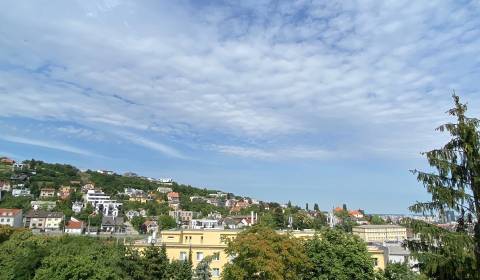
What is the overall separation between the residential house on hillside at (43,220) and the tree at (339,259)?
5215 inches

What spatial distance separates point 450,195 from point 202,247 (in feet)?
142

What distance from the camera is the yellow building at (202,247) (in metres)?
51.3

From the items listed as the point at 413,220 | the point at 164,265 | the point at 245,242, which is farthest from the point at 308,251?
the point at 413,220

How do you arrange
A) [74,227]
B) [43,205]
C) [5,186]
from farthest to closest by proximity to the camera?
[5,186] < [43,205] < [74,227]

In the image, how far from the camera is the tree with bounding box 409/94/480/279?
13312 mm

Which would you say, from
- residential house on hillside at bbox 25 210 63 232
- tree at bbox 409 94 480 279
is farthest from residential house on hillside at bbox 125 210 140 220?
tree at bbox 409 94 480 279

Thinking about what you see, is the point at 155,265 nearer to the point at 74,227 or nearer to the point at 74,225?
the point at 74,227

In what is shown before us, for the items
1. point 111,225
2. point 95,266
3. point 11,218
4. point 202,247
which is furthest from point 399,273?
point 11,218

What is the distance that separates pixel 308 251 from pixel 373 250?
1851 cm

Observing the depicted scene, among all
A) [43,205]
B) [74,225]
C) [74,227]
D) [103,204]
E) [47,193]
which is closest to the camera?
[74,227]

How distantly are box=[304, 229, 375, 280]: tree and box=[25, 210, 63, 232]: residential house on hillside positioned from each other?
435 feet

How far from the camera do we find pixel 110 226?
15162cm

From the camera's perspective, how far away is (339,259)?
1382 inches

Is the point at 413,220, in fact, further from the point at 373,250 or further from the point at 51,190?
the point at 51,190
